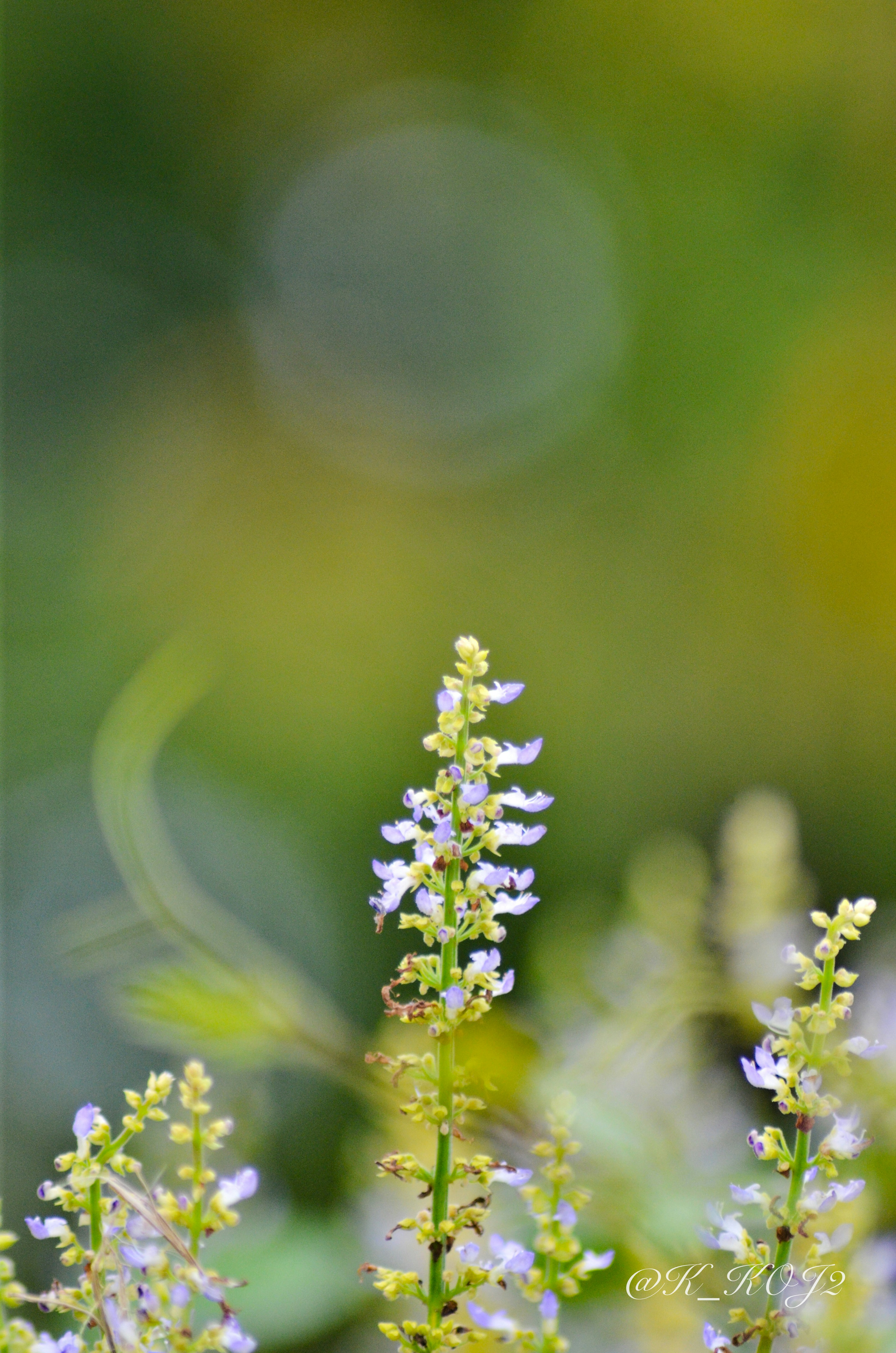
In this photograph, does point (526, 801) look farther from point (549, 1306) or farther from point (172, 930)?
point (172, 930)

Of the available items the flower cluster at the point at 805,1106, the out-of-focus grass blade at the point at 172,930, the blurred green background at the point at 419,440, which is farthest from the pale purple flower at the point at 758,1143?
the blurred green background at the point at 419,440

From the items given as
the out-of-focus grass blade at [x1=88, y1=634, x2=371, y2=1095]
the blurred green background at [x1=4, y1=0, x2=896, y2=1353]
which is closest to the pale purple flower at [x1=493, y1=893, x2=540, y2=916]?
the out-of-focus grass blade at [x1=88, y1=634, x2=371, y2=1095]

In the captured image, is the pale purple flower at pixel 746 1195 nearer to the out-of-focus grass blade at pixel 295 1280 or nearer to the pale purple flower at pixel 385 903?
the pale purple flower at pixel 385 903

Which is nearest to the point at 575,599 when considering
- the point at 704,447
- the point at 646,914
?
the point at 704,447

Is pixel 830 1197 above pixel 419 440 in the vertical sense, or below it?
below

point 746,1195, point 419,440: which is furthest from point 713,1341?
point 419,440

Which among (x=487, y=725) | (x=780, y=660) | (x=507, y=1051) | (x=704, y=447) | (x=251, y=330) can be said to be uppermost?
(x=251, y=330)

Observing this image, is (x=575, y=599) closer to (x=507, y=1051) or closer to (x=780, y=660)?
(x=780, y=660)
